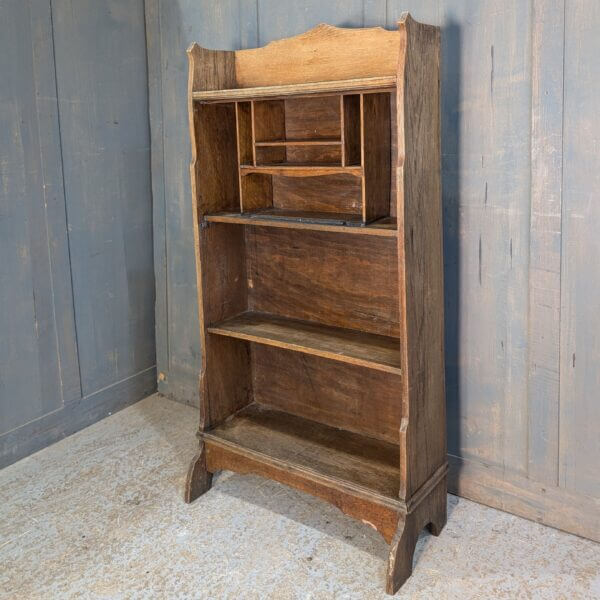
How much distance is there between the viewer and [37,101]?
2.72 m

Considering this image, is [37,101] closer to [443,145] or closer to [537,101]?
[443,145]

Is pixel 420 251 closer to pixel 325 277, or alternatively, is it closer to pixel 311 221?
pixel 311 221

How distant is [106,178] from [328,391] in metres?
1.38

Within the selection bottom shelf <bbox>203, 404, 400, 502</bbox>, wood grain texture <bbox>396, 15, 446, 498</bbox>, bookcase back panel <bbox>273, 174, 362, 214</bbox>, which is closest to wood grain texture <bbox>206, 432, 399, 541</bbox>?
bottom shelf <bbox>203, 404, 400, 502</bbox>

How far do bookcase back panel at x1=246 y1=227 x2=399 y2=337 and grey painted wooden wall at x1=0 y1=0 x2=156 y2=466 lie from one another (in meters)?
0.80

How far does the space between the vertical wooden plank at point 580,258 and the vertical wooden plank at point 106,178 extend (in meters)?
1.90

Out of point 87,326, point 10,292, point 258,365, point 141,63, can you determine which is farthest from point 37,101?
point 258,365

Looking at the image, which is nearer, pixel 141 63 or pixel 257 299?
pixel 257 299

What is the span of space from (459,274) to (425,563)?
96 centimetres

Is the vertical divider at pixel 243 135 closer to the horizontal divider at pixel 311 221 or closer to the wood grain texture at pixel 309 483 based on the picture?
the horizontal divider at pixel 311 221

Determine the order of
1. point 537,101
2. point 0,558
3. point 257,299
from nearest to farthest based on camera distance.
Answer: point 537,101 < point 0,558 < point 257,299

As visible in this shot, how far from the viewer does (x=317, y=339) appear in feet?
7.76

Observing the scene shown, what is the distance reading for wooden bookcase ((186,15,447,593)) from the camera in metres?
2.04

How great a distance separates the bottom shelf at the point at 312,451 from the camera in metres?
2.22
